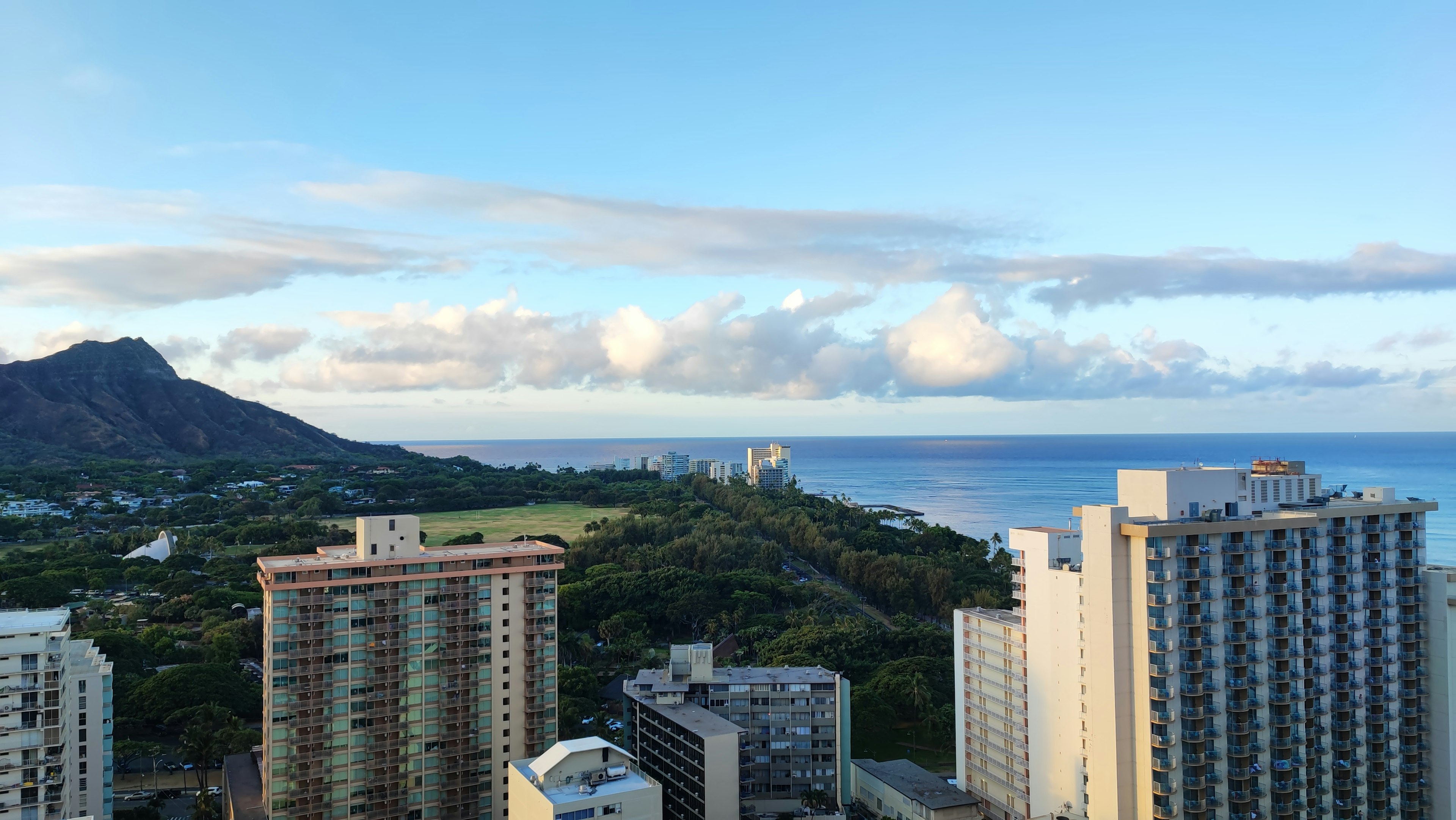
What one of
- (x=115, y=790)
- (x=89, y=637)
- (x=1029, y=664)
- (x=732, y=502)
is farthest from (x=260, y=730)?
(x=732, y=502)

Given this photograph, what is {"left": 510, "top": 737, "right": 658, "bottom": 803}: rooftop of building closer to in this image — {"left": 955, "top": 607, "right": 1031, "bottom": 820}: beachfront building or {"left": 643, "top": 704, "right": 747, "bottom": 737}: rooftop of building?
{"left": 643, "top": 704, "right": 747, "bottom": 737}: rooftop of building

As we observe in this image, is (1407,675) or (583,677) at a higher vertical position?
(1407,675)

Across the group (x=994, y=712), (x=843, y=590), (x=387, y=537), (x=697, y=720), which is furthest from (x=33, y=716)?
(x=843, y=590)

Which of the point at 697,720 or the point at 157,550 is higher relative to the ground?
the point at 157,550

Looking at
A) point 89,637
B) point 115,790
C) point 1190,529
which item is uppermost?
point 1190,529

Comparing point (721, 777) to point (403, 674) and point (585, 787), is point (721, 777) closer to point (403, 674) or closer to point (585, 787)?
point (585, 787)

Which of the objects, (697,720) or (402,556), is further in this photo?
(697,720)

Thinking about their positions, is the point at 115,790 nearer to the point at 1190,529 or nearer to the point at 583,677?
the point at 583,677
